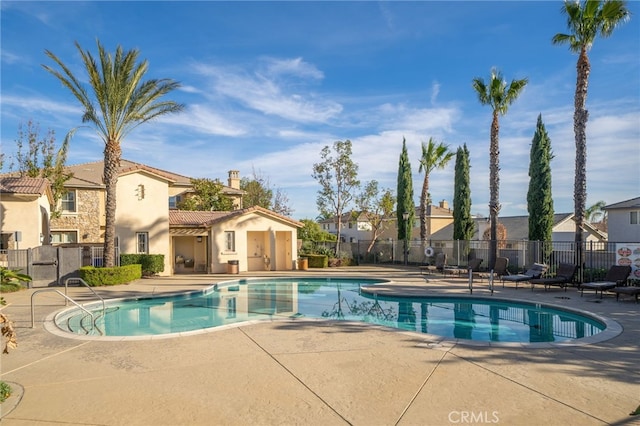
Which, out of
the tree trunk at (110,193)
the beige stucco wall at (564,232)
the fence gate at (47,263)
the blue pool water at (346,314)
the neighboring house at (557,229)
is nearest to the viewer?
the blue pool water at (346,314)

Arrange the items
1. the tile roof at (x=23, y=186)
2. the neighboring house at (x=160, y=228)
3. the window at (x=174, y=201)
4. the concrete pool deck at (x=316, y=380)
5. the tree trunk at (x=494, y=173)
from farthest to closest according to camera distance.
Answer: the window at (x=174, y=201), the tree trunk at (x=494, y=173), the neighboring house at (x=160, y=228), the tile roof at (x=23, y=186), the concrete pool deck at (x=316, y=380)

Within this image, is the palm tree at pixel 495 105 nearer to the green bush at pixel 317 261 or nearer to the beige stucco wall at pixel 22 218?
the green bush at pixel 317 261

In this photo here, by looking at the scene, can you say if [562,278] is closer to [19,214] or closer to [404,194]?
[404,194]

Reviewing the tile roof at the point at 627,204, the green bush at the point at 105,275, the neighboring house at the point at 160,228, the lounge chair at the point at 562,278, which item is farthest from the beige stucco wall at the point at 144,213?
the tile roof at the point at 627,204

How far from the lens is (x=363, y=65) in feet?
67.4

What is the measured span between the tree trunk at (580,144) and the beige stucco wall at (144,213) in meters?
21.6

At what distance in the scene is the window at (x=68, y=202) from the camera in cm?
2889

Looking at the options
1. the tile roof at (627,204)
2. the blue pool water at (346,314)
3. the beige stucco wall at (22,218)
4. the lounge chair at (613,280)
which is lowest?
the blue pool water at (346,314)

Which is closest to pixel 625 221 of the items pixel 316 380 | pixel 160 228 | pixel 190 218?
pixel 190 218

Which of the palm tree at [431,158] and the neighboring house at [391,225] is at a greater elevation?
the palm tree at [431,158]

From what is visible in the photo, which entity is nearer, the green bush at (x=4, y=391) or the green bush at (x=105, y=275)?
the green bush at (x=4, y=391)

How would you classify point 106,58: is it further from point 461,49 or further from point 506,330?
point 506,330

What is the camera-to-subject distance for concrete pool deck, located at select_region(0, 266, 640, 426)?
17.1ft

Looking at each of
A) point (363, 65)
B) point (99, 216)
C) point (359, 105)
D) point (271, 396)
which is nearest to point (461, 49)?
point (363, 65)
